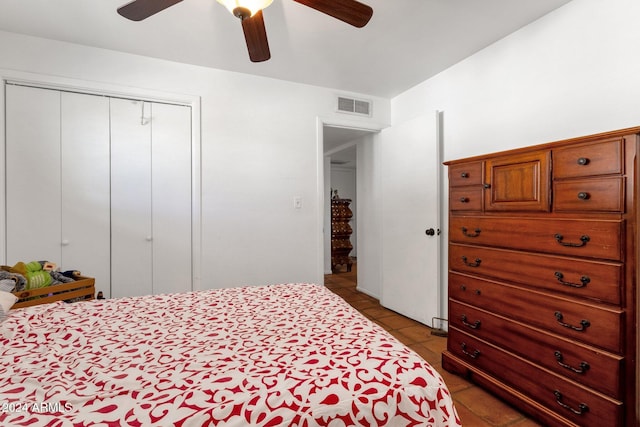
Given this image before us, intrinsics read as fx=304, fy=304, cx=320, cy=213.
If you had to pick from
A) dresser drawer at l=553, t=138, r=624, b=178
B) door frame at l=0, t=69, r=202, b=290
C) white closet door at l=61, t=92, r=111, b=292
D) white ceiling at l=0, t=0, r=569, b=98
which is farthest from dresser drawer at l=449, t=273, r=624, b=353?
white closet door at l=61, t=92, r=111, b=292

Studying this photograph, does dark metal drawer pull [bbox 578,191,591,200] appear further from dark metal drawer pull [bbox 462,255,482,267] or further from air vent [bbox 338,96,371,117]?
air vent [bbox 338,96,371,117]

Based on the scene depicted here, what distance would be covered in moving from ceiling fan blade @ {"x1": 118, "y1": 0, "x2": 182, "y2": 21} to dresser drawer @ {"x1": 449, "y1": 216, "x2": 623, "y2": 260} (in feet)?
6.97

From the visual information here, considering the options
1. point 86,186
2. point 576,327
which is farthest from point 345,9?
point 86,186

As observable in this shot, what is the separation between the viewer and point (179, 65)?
110 inches

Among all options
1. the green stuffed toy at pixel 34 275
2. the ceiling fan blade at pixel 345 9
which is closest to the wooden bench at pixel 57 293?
the green stuffed toy at pixel 34 275

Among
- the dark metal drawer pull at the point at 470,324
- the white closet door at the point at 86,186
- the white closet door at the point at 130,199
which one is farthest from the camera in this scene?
the white closet door at the point at 130,199

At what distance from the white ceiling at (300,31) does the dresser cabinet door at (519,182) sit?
1.09 meters

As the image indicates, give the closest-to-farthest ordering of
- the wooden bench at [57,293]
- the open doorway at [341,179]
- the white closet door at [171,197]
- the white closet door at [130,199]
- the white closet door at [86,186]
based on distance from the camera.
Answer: the wooden bench at [57,293], the white closet door at [86,186], the white closet door at [130,199], the white closet door at [171,197], the open doorway at [341,179]

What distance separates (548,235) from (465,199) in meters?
0.59

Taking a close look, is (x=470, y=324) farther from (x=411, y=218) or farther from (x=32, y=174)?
(x=32, y=174)

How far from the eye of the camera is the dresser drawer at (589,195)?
1368mm

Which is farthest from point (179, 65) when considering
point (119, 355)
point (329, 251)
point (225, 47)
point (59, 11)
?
point (329, 251)

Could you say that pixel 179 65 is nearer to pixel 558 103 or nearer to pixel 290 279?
pixel 290 279

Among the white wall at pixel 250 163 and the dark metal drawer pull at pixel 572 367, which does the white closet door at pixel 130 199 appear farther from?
the dark metal drawer pull at pixel 572 367
